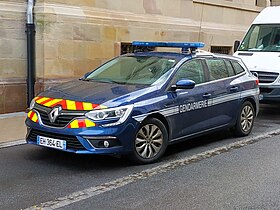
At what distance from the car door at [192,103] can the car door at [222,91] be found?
0.18 metres

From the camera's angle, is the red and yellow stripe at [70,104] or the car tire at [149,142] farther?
the car tire at [149,142]

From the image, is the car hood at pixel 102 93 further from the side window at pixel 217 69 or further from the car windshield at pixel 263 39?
the car windshield at pixel 263 39

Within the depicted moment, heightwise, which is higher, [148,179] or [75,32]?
[75,32]

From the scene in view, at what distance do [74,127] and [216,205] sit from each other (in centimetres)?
205

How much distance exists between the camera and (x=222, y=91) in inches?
299

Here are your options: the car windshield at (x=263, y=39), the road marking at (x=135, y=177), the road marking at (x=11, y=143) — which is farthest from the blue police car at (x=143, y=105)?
the car windshield at (x=263, y=39)

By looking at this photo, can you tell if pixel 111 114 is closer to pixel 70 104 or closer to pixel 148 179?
pixel 70 104

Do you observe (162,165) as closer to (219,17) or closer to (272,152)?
(272,152)

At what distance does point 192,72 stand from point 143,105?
1407 millimetres

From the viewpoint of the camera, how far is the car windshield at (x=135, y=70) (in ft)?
22.2

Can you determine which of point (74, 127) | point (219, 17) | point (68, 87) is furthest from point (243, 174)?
point (219, 17)

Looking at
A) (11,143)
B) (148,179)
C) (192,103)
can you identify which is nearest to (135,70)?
(192,103)

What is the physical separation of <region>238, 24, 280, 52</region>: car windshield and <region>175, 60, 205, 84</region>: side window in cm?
483

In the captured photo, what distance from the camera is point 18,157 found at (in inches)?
259
